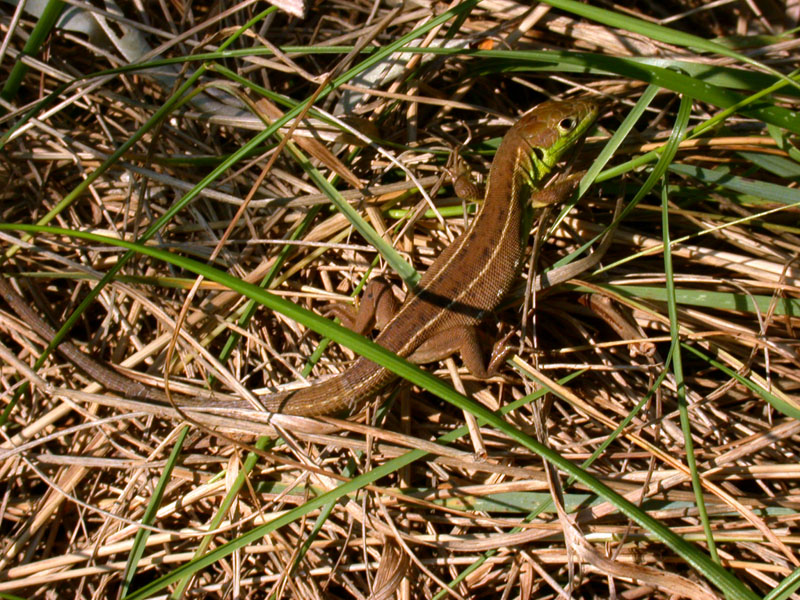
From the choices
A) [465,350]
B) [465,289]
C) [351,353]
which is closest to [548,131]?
[465,289]

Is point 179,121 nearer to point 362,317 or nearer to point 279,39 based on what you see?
point 279,39

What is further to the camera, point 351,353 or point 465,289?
point 351,353

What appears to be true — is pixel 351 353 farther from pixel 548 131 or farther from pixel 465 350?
pixel 548 131

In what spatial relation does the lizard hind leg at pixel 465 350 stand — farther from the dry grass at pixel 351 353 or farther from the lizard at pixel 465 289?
the dry grass at pixel 351 353

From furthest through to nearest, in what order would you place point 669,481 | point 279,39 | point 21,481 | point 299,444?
point 279,39 < point 21,481 < point 299,444 < point 669,481

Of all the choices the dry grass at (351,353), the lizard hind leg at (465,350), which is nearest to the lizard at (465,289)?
the lizard hind leg at (465,350)

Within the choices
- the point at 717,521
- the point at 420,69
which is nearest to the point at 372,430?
the point at 717,521

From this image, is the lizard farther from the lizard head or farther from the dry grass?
the dry grass

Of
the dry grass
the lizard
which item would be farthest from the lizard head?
the dry grass

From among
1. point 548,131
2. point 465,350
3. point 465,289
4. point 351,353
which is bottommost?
point 351,353
